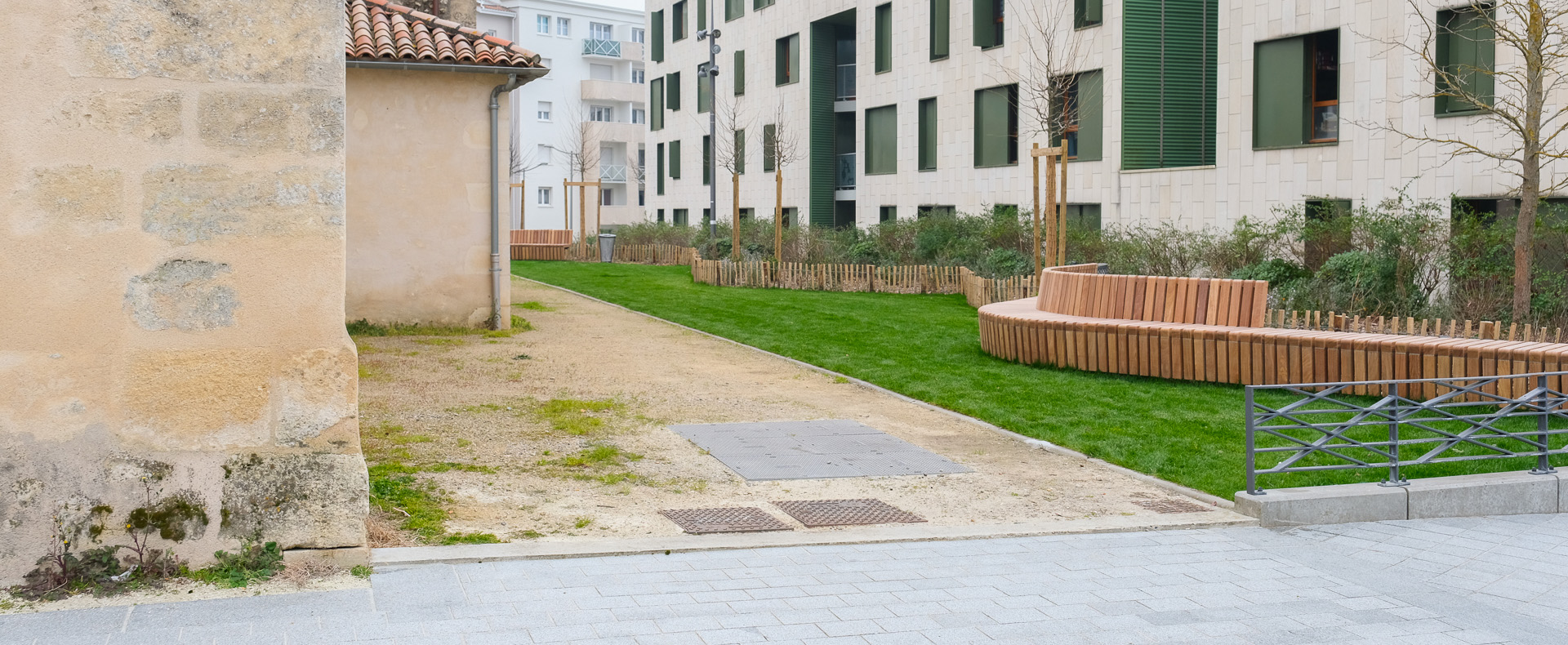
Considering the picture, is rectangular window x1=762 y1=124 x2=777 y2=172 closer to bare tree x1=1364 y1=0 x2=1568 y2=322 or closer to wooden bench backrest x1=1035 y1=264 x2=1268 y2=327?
bare tree x1=1364 y1=0 x2=1568 y2=322

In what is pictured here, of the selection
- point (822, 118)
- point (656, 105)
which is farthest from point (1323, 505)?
point (656, 105)

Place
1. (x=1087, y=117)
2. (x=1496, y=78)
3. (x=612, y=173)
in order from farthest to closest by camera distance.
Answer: (x=612, y=173), (x=1087, y=117), (x=1496, y=78)

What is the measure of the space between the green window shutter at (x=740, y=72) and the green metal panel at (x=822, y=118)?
4.71 metres

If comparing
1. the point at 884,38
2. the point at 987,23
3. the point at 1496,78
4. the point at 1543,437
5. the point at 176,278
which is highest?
the point at 884,38

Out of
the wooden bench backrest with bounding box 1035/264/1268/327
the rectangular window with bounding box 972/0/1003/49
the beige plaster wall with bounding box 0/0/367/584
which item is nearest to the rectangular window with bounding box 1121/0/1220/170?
the rectangular window with bounding box 972/0/1003/49

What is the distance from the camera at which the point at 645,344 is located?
1558cm

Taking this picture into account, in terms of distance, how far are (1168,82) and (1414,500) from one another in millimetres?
19331

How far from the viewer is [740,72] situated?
42219 millimetres

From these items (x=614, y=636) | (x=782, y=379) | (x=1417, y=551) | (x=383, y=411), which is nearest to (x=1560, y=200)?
(x=782, y=379)

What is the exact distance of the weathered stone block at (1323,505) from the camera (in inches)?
276

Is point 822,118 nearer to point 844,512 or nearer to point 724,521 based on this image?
point 844,512

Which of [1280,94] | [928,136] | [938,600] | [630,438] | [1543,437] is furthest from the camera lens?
[928,136]

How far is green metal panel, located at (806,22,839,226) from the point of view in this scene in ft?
124

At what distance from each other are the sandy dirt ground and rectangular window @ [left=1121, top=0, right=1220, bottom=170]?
42.4 feet
